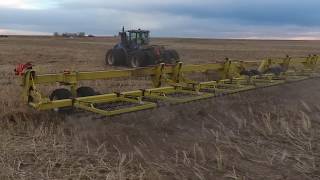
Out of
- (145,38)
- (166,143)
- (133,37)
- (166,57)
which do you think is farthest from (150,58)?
(166,143)

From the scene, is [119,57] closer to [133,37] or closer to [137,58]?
[133,37]

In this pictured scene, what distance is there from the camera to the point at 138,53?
21734 millimetres

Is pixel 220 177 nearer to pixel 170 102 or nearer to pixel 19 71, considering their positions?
pixel 170 102

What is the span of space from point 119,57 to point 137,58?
171cm

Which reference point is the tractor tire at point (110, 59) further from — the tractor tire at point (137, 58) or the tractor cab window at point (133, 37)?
the tractor tire at point (137, 58)

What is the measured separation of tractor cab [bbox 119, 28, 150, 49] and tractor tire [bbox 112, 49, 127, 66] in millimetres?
442

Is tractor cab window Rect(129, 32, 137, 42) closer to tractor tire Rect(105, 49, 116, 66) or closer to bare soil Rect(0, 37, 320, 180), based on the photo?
tractor tire Rect(105, 49, 116, 66)

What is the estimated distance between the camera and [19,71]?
332 inches

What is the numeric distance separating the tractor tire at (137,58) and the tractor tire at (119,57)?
1.06m

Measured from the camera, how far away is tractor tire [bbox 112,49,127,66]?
23172 mm

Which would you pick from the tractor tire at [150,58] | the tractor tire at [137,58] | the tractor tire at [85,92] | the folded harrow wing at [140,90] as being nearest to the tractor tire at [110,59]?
Answer: the tractor tire at [137,58]

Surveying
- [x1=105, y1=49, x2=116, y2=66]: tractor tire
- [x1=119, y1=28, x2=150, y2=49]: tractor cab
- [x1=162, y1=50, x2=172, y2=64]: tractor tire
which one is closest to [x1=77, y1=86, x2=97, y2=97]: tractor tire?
[x1=162, y1=50, x2=172, y2=64]: tractor tire

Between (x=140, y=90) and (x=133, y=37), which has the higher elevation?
(x=133, y=37)

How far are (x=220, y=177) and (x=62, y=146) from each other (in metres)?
2.04
